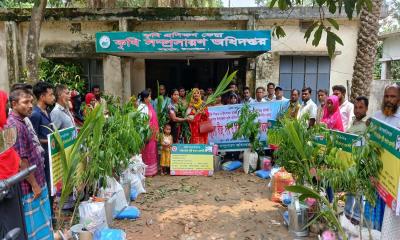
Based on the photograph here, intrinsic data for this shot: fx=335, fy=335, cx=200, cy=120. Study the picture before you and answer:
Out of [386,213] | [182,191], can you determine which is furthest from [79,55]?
[386,213]

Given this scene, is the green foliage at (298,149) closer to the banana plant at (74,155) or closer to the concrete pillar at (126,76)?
the banana plant at (74,155)

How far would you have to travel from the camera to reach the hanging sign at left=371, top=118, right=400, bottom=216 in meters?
2.25

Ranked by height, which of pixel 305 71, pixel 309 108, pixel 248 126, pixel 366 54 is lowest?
pixel 248 126

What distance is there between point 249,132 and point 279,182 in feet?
4.22

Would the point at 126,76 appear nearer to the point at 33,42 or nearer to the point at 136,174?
the point at 33,42

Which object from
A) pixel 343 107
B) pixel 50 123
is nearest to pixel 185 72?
pixel 343 107

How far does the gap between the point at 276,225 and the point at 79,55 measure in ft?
22.3

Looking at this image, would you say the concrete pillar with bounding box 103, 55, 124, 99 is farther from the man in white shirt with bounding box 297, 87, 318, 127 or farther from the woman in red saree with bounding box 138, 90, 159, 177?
the man in white shirt with bounding box 297, 87, 318, 127

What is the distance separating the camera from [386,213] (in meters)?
2.55

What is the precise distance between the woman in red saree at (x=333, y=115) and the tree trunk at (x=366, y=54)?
8.58 ft

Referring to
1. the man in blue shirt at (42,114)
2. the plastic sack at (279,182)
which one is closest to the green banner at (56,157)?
the man in blue shirt at (42,114)

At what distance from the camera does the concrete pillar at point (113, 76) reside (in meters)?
8.65

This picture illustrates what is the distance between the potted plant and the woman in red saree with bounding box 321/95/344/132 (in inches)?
54.1

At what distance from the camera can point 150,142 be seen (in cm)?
561
